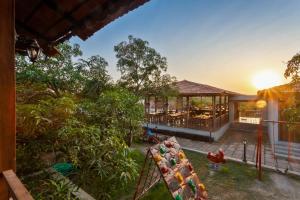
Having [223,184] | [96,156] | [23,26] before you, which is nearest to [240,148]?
[223,184]

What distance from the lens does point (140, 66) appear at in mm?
13102

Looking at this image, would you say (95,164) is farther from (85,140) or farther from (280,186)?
(280,186)

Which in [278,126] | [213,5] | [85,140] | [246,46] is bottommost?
[278,126]

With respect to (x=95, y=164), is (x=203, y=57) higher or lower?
higher

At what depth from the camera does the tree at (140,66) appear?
42.5 ft

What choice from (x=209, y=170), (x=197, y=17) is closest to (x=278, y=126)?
(x=209, y=170)

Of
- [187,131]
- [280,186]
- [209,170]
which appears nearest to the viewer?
[280,186]

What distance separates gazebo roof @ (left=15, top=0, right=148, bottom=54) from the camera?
1949mm

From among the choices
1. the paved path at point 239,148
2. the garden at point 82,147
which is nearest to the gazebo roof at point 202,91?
the paved path at point 239,148

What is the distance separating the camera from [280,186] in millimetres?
6059

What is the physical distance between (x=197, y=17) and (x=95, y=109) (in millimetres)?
6368

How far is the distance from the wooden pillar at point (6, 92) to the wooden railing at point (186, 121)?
38.8ft

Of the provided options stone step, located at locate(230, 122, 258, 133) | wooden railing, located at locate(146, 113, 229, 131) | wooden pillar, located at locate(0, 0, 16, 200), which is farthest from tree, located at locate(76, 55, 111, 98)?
stone step, located at locate(230, 122, 258, 133)

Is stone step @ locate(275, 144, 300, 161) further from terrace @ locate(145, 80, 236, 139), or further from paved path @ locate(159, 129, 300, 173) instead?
terrace @ locate(145, 80, 236, 139)
